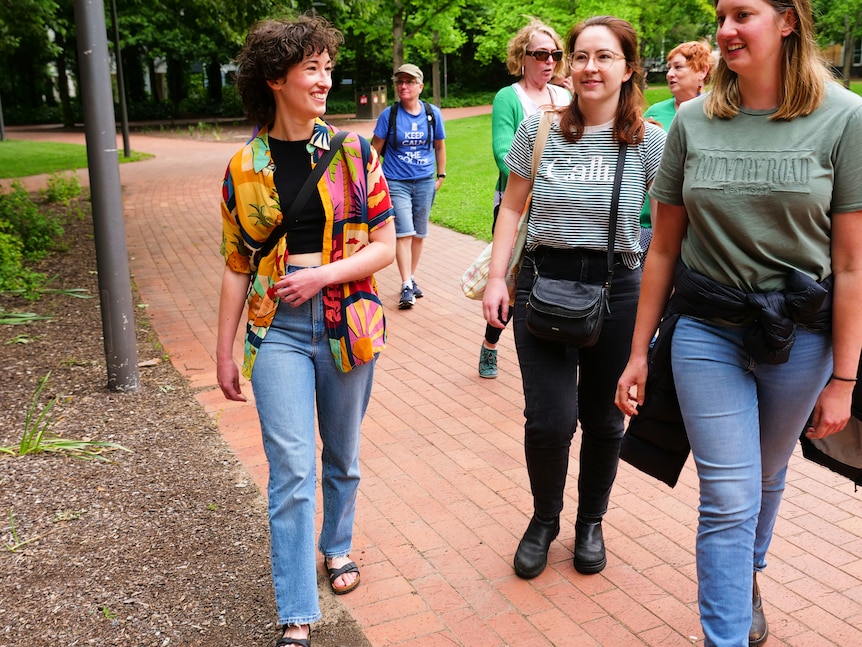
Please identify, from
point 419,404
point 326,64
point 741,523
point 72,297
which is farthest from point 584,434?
point 72,297

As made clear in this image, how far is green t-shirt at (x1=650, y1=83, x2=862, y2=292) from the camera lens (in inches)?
95.0

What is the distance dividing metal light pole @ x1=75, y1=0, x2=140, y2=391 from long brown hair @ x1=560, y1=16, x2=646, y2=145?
125 inches

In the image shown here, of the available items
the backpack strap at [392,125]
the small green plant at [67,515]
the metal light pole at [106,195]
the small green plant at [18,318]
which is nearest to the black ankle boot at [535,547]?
the small green plant at [67,515]

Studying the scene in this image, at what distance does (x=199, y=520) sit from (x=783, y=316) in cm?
268

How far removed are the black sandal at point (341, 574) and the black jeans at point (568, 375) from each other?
0.77 meters

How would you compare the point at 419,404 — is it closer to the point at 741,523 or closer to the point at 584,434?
the point at 584,434

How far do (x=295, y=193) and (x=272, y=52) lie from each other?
0.45 m

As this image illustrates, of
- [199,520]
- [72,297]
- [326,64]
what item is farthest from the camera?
[72,297]

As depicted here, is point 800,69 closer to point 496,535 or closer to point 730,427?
point 730,427

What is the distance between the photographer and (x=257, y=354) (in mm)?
3080

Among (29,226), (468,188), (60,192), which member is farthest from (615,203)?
(60,192)

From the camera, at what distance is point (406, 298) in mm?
7848

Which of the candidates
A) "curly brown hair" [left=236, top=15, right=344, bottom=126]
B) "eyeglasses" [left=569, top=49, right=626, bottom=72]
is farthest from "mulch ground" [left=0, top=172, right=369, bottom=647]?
"eyeglasses" [left=569, top=49, right=626, bottom=72]

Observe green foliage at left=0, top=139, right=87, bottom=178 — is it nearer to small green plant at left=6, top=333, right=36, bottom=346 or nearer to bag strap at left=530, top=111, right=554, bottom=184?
small green plant at left=6, top=333, right=36, bottom=346
